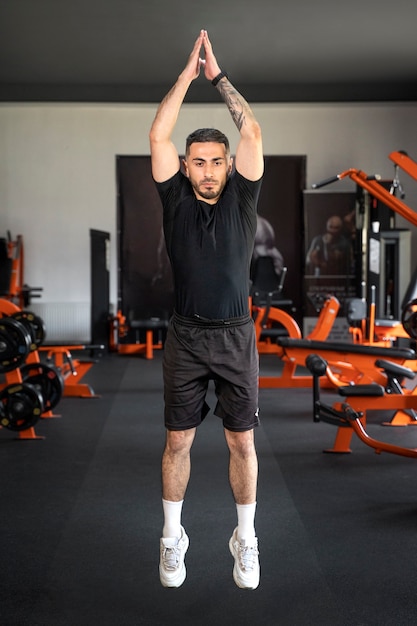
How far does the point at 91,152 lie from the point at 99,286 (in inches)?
79.7

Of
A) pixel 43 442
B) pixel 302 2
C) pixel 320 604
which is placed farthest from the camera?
pixel 302 2

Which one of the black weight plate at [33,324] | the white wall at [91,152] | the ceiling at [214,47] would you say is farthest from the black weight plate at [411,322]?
the white wall at [91,152]

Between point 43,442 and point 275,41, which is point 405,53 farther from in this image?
point 43,442

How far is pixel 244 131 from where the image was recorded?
2.00m

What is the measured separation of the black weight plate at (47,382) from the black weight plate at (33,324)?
0.44 ft

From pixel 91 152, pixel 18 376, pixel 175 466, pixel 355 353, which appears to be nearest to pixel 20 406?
pixel 18 376

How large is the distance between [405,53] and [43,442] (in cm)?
563

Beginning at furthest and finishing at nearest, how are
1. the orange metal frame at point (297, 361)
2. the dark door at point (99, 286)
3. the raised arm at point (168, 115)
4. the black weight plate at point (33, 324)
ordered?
the dark door at point (99, 286), the orange metal frame at point (297, 361), the black weight plate at point (33, 324), the raised arm at point (168, 115)

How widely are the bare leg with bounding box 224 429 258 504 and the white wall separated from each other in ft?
22.6

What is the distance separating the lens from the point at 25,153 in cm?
872

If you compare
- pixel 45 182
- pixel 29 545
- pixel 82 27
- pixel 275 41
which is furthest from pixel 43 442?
pixel 45 182

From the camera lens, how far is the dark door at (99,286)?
740 cm

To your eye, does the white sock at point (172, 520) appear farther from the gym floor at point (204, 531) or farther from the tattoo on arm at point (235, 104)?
the tattoo on arm at point (235, 104)

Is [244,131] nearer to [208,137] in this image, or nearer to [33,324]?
[208,137]
